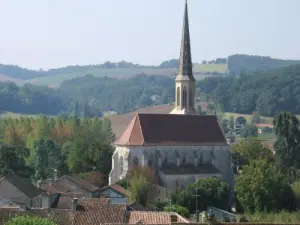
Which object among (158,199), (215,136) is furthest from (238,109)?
(158,199)

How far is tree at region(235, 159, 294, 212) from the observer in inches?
2739

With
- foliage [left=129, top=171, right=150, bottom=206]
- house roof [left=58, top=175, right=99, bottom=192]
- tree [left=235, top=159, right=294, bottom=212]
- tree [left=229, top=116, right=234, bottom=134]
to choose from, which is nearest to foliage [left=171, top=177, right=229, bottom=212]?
tree [left=235, top=159, right=294, bottom=212]

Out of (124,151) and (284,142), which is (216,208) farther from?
(284,142)

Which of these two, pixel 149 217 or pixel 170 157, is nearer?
pixel 149 217

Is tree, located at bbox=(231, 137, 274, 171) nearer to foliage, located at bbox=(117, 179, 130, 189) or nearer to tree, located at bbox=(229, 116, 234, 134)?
foliage, located at bbox=(117, 179, 130, 189)

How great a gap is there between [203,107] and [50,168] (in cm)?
10926

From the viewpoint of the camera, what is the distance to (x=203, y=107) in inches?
7638

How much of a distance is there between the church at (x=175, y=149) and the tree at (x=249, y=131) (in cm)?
6797

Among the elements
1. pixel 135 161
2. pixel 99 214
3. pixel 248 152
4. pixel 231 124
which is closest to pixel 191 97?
pixel 248 152

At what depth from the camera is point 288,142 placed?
88250 mm

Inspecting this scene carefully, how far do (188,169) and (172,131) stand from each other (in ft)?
14.4

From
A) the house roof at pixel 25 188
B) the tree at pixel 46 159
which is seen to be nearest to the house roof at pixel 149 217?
the house roof at pixel 25 188

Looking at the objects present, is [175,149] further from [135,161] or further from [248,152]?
[248,152]

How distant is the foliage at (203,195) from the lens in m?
70.6
